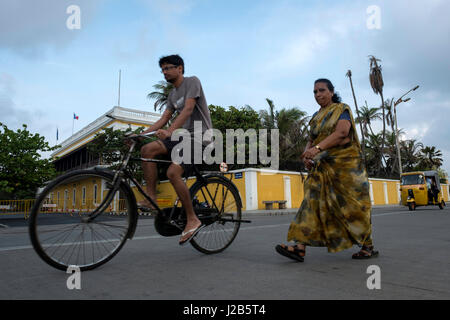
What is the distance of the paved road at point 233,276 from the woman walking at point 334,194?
20 cm

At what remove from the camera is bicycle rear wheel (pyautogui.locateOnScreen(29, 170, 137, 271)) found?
245 centimetres

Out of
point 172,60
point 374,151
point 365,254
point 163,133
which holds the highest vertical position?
point 374,151

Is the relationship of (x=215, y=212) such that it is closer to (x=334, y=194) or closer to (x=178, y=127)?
(x=178, y=127)

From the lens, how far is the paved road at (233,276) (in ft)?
6.56

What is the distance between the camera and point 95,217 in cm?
267

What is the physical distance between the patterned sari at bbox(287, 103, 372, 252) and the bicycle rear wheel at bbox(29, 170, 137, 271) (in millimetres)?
1610

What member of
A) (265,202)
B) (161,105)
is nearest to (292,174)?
(265,202)

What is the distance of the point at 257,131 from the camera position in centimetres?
2647

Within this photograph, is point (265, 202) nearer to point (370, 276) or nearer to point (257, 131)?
point (257, 131)

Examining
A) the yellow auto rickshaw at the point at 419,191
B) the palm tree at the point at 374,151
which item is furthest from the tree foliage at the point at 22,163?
the palm tree at the point at 374,151

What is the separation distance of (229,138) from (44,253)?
2074 centimetres

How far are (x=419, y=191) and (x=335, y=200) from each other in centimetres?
1683

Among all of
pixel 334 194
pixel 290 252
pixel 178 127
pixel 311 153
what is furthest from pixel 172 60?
pixel 290 252

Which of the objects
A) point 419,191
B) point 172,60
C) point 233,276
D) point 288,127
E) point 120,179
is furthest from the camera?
point 288,127
